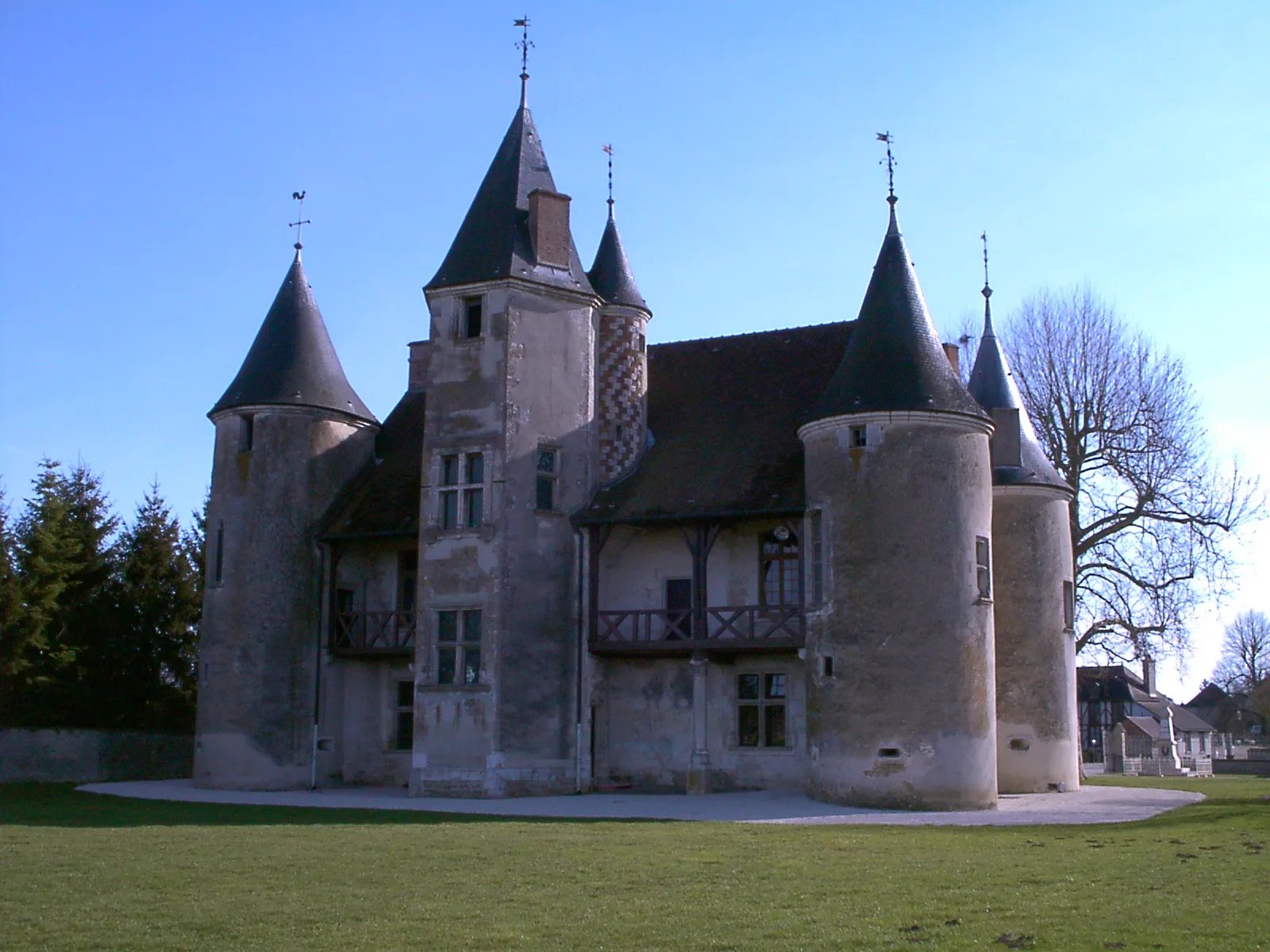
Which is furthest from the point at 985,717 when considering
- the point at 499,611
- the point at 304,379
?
the point at 304,379

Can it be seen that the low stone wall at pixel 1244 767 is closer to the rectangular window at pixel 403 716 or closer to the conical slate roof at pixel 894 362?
the conical slate roof at pixel 894 362

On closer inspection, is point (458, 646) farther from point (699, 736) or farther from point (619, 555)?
point (699, 736)

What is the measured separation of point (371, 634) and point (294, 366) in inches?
234

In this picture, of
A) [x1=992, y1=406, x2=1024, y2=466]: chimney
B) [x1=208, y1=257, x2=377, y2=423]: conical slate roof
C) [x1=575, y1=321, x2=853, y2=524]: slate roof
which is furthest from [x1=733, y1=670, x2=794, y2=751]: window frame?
[x1=208, y1=257, x2=377, y2=423]: conical slate roof

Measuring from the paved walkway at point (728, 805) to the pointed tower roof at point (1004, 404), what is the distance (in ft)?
20.5

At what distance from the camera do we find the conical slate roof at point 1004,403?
89.9 feet

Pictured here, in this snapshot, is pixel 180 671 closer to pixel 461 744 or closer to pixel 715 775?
pixel 461 744

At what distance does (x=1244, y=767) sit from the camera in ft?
171

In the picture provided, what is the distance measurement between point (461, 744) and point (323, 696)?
4.98m

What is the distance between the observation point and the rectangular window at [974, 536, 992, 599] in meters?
22.6

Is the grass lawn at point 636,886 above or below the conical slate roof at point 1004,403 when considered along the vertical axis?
below

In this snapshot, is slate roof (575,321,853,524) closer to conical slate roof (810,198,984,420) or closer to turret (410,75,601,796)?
turret (410,75,601,796)

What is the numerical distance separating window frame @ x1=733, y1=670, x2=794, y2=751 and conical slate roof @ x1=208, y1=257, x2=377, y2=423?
10.5 metres

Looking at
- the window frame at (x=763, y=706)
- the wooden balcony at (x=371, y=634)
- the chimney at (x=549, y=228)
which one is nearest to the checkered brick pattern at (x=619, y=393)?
the chimney at (x=549, y=228)
